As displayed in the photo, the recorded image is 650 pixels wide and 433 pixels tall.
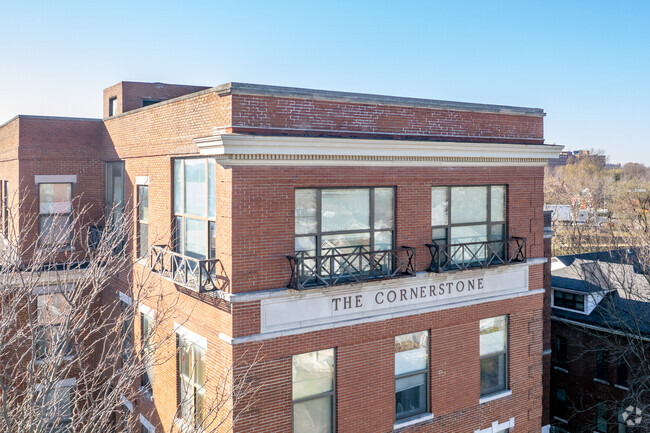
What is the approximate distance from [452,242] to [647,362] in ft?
50.9

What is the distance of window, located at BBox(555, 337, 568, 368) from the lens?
2884 centimetres

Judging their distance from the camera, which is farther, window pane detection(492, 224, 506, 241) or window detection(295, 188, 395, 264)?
window pane detection(492, 224, 506, 241)

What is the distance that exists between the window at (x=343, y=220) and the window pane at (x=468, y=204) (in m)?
2.01

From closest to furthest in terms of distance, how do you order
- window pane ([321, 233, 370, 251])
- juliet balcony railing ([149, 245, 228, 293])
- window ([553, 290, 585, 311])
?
juliet balcony railing ([149, 245, 228, 293]) → window pane ([321, 233, 370, 251]) → window ([553, 290, 585, 311])

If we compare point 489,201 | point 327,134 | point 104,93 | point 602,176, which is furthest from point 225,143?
point 602,176

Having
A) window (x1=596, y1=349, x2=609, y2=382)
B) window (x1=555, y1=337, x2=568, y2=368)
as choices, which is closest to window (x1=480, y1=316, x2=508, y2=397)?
window (x1=596, y1=349, x2=609, y2=382)

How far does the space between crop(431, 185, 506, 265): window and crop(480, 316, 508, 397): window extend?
1.90 meters

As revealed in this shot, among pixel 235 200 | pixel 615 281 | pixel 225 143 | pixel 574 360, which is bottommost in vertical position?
pixel 574 360

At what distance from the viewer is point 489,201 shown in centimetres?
1472

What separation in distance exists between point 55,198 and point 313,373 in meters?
10.9

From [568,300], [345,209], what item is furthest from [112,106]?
[568,300]

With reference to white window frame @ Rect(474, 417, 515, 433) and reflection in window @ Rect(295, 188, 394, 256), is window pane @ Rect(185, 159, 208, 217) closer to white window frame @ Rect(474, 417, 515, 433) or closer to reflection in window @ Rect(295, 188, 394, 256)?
reflection in window @ Rect(295, 188, 394, 256)

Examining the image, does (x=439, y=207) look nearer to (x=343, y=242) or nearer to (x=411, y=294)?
(x=411, y=294)

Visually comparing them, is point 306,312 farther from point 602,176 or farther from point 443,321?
point 602,176
